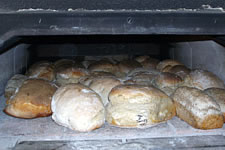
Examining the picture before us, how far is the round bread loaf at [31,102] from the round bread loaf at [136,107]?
0.48 metres

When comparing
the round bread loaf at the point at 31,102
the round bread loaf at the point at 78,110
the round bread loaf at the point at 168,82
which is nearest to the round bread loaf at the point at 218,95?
the round bread loaf at the point at 168,82

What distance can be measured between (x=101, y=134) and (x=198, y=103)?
69 cm

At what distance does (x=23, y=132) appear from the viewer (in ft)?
4.37

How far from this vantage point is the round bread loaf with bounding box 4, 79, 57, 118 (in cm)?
152

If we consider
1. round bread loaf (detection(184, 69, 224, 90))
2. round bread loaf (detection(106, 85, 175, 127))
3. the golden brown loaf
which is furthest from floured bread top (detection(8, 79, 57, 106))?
round bread loaf (detection(184, 69, 224, 90))

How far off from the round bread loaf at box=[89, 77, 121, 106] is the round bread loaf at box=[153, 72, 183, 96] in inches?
16.6

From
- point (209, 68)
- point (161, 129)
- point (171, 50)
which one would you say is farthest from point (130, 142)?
point (171, 50)

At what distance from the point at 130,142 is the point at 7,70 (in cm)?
159

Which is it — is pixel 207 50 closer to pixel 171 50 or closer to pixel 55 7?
pixel 171 50

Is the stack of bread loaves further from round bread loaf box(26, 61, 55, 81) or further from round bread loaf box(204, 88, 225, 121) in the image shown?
round bread loaf box(26, 61, 55, 81)

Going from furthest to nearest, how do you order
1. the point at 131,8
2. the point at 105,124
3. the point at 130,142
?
1. the point at 105,124
2. the point at 130,142
3. the point at 131,8

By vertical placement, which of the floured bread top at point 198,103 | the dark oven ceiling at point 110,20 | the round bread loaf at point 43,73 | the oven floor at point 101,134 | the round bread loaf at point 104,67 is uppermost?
the dark oven ceiling at point 110,20

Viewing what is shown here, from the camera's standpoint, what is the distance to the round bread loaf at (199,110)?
1.38 metres

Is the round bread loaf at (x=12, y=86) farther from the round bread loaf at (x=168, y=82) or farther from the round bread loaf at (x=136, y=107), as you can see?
the round bread loaf at (x=168, y=82)
